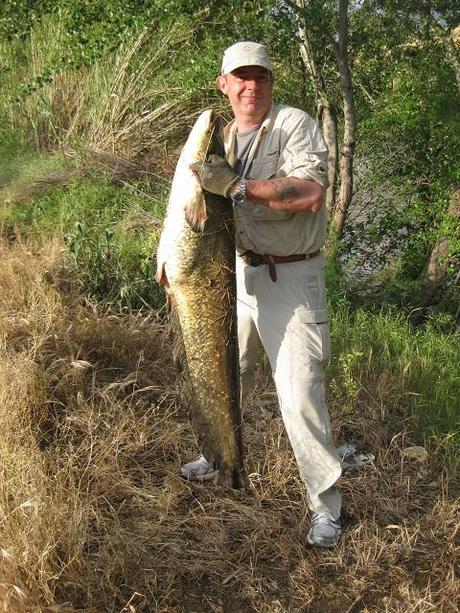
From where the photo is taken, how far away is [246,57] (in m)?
2.75

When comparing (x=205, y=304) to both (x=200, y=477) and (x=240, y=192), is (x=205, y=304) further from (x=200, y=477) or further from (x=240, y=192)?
(x=200, y=477)

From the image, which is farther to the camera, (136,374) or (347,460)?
(136,374)

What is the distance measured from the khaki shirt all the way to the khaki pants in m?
0.10

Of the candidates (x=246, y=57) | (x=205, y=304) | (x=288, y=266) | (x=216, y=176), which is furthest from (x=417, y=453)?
(x=246, y=57)

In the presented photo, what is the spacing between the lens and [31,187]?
29.8 ft

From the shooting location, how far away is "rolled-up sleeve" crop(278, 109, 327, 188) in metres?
2.63

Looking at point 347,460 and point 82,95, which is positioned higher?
point 82,95

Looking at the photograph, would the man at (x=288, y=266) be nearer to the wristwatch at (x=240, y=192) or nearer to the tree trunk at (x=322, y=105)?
the wristwatch at (x=240, y=192)

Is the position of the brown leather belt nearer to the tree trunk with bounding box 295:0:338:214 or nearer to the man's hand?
the man's hand

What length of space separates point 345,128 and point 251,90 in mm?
4025

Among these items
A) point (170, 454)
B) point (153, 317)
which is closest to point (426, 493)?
point (170, 454)

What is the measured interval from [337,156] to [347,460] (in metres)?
4.26

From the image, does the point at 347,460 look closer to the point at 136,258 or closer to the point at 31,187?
the point at 136,258

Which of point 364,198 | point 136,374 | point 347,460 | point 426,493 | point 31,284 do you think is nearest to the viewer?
point 426,493
